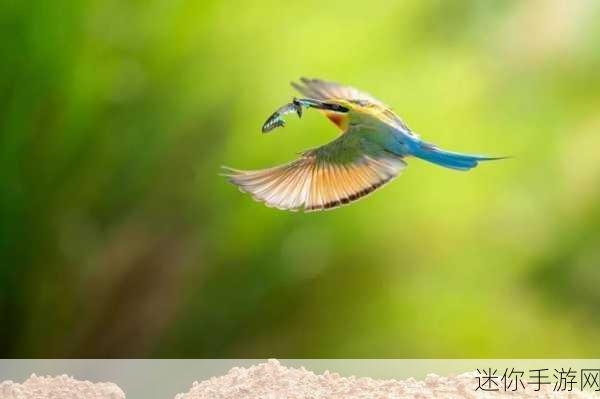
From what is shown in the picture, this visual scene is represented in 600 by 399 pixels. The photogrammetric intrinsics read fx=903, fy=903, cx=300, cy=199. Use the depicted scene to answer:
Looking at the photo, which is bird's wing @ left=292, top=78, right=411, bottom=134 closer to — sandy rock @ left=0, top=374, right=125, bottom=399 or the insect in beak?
the insect in beak

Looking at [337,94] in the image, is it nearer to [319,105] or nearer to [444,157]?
[319,105]

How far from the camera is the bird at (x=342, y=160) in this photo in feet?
5.82

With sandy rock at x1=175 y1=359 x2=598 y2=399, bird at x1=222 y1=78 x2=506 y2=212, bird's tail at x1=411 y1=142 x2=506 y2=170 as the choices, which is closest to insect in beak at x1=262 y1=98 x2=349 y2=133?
bird at x1=222 y1=78 x2=506 y2=212

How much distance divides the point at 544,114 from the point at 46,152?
44.6 inches

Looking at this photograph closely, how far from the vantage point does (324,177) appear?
5.84ft

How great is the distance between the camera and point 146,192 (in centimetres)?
205

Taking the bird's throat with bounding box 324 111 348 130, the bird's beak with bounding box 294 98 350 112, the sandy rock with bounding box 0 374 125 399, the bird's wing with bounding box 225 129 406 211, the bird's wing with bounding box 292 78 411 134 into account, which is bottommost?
the sandy rock with bounding box 0 374 125 399

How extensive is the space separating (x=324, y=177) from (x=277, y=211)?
0.31m

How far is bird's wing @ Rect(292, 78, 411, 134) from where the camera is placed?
186cm

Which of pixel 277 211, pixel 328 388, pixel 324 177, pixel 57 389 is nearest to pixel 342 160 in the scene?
pixel 324 177

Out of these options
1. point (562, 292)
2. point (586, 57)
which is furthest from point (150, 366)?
point (586, 57)

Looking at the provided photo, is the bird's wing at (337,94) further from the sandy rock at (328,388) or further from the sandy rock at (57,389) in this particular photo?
the sandy rock at (57,389)

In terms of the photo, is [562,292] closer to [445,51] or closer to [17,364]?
[445,51]

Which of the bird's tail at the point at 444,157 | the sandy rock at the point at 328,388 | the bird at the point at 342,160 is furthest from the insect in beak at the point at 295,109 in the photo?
the sandy rock at the point at 328,388
